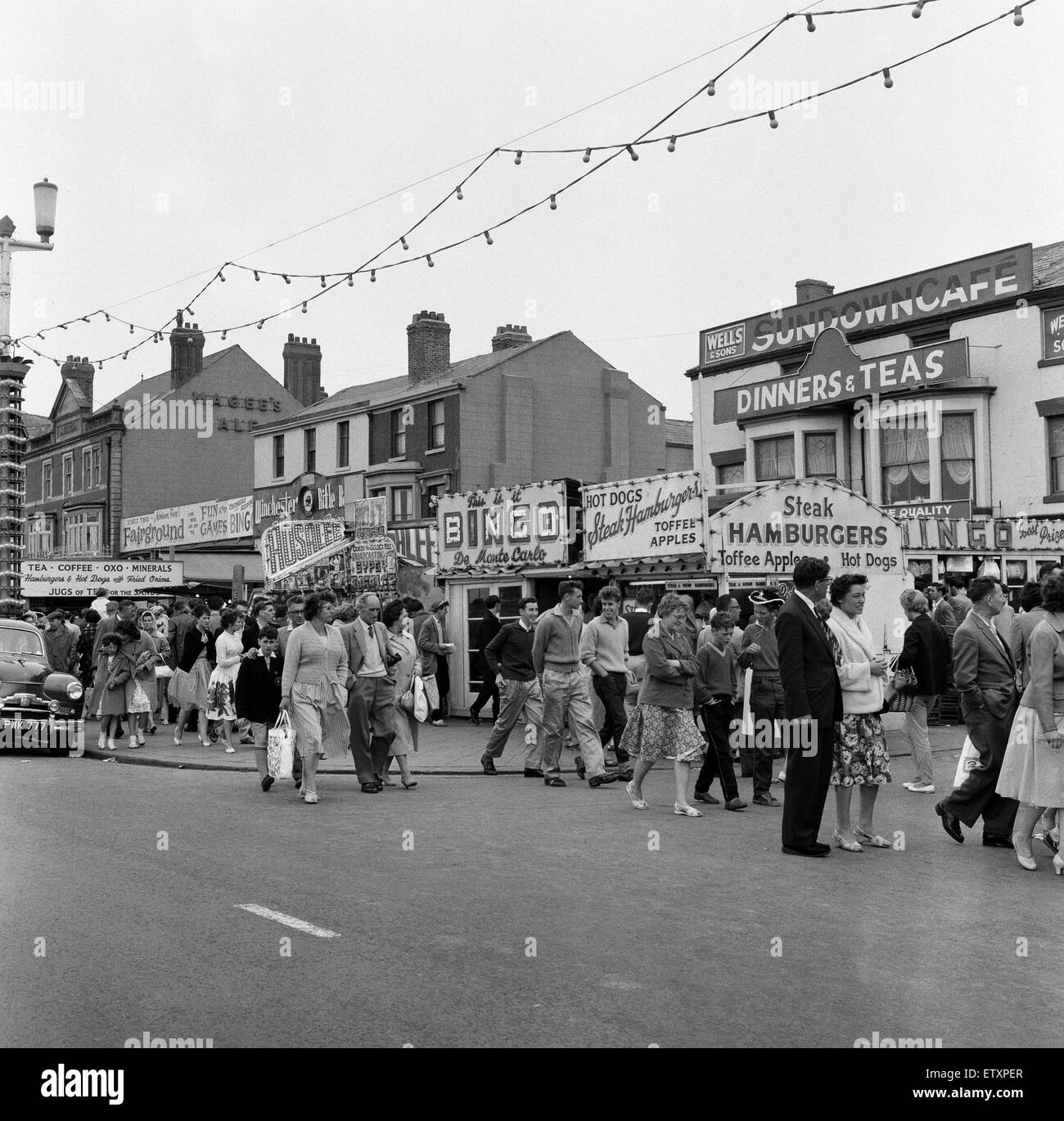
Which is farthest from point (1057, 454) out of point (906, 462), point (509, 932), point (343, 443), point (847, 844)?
point (343, 443)

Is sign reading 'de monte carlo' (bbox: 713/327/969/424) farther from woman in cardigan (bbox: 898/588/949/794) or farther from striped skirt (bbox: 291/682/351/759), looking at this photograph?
striped skirt (bbox: 291/682/351/759)

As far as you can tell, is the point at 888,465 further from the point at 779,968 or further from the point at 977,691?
the point at 779,968

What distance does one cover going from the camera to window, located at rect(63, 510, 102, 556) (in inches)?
1976

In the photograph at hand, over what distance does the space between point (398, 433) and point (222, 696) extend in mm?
25038

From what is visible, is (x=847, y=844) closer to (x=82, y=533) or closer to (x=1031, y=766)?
(x=1031, y=766)

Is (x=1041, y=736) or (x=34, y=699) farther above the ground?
(x=1041, y=736)

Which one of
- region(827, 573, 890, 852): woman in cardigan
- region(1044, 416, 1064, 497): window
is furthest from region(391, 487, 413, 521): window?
region(827, 573, 890, 852): woman in cardigan

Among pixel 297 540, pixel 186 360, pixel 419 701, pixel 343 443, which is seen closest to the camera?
pixel 419 701

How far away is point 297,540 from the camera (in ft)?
76.8

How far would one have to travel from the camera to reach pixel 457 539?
67.3ft

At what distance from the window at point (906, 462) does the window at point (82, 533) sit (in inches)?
1292
